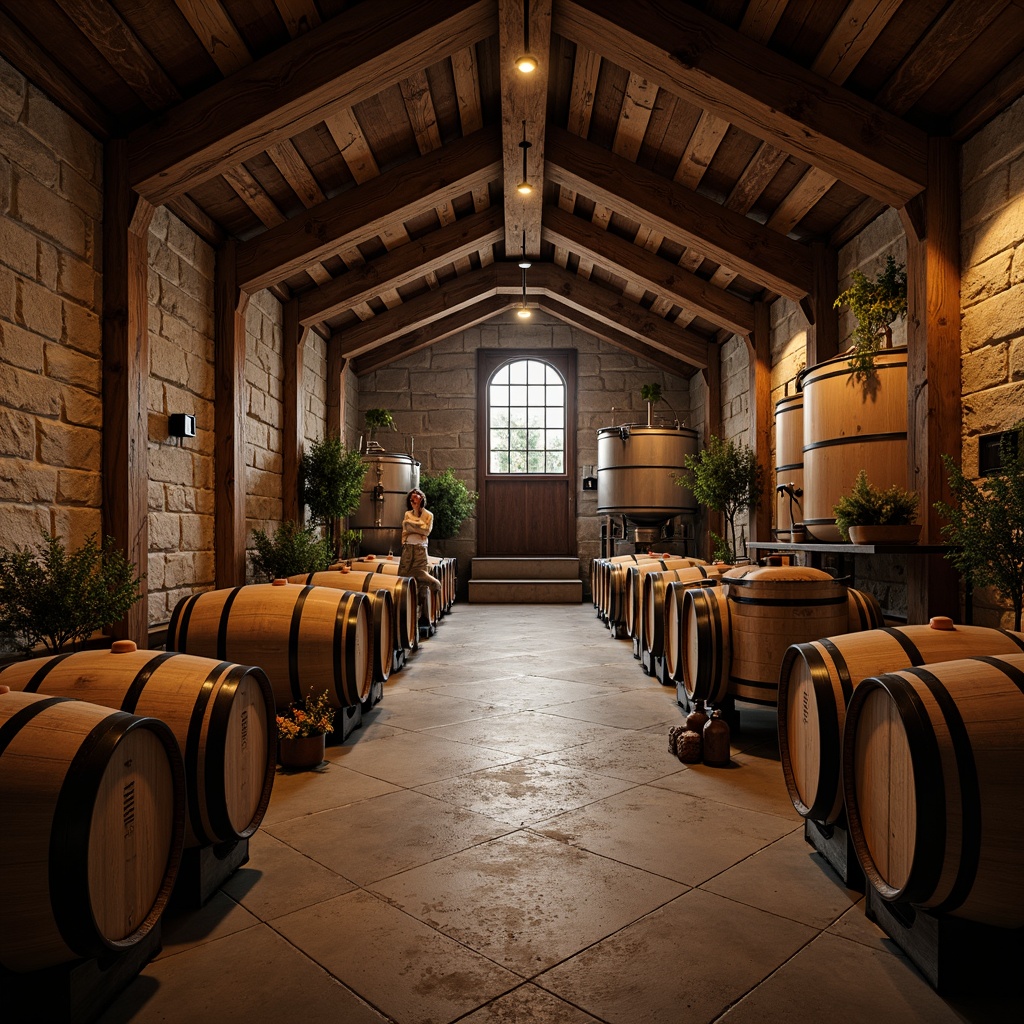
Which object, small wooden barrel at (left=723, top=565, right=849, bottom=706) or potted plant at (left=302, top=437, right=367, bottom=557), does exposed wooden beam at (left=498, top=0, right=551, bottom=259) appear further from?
small wooden barrel at (left=723, top=565, right=849, bottom=706)

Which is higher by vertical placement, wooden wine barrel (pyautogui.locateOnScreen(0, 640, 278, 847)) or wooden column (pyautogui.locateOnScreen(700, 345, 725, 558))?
wooden column (pyautogui.locateOnScreen(700, 345, 725, 558))

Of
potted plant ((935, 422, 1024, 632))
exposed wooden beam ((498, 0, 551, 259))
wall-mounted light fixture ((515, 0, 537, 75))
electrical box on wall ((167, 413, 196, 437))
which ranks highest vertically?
exposed wooden beam ((498, 0, 551, 259))

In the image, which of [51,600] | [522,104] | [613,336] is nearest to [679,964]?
[51,600]

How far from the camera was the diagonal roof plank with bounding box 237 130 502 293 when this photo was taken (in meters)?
5.93

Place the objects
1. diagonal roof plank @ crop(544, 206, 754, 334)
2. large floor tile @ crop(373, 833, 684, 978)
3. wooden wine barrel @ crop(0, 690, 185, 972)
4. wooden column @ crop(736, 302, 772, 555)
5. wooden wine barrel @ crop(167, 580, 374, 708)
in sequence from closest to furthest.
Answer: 1. wooden wine barrel @ crop(0, 690, 185, 972)
2. large floor tile @ crop(373, 833, 684, 978)
3. wooden wine barrel @ crop(167, 580, 374, 708)
4. wooden column @ crop(736, 302, 772, 555)
5. diagonal roof plank @ crop(544, 206, 754, 334)

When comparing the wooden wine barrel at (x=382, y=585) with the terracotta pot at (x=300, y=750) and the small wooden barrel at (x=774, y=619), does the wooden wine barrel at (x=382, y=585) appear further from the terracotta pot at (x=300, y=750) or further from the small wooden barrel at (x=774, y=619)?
the small wooden barrel at (x=774, y=619)

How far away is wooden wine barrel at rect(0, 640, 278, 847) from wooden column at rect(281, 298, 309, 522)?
5200 mm

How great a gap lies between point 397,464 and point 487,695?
206 inches

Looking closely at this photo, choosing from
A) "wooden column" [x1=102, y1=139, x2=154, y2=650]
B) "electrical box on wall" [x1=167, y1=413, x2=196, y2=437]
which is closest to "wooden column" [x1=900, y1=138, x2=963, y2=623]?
"wooden column" [x1=102, y1=139, x2=154, y2=650]

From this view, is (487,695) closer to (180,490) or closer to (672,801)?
(672,801)

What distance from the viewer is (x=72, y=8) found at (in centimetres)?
339

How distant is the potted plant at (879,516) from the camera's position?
12.2ft

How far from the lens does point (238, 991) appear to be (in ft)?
5.35

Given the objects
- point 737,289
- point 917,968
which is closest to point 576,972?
point 917,968
